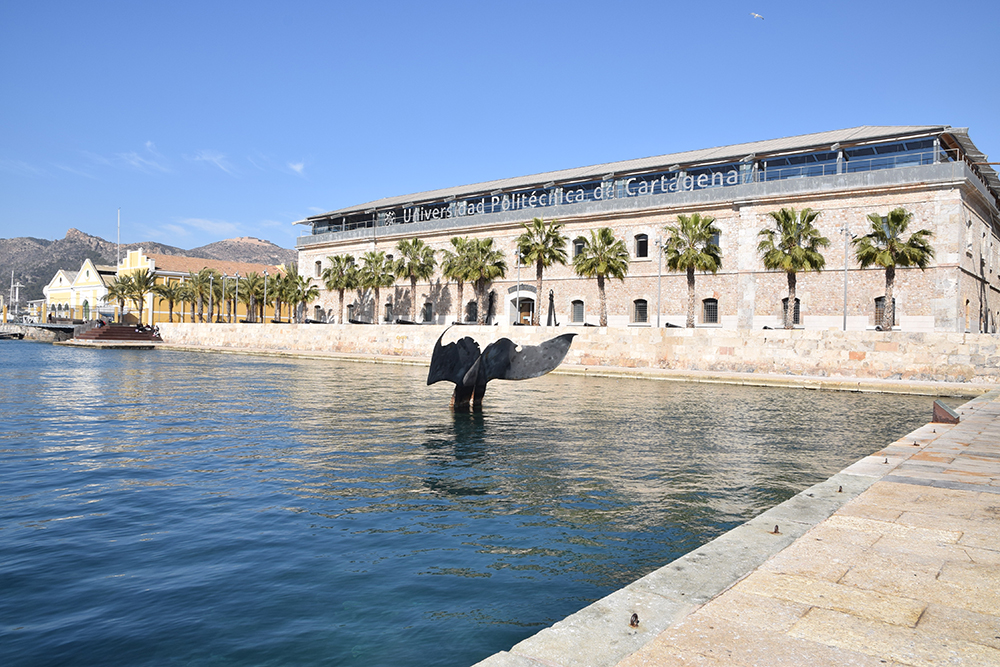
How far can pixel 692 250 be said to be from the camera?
35.1 meters

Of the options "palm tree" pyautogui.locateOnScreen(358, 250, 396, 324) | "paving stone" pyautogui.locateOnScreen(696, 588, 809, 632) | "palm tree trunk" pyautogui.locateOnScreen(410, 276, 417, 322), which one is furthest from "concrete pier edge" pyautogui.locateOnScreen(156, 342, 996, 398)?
"paving stone" pyautogui.locateOnScreen(696, 588, 809, 632)

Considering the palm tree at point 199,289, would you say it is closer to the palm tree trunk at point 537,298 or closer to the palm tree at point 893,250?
the palm tree trunk at point 537,298

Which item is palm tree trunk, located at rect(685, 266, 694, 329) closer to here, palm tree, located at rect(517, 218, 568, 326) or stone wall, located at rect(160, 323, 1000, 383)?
stone wall, located at rect(160, 323, 1000, 383)

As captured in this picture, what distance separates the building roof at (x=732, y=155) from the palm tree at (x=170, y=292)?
31.8m

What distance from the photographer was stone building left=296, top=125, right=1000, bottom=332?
3347 cm

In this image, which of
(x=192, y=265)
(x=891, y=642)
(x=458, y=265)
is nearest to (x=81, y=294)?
(x=192, y=265)

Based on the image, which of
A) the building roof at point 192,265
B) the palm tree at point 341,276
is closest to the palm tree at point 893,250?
the palm tree at point 341,276

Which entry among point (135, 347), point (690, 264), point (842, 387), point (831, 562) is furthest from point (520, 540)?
point (135, 347)

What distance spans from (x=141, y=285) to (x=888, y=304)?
7171 cm

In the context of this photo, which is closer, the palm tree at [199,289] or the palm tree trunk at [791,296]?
the palm tree trunk at [791,296]

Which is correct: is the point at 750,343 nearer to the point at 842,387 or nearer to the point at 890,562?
the point at 842,387

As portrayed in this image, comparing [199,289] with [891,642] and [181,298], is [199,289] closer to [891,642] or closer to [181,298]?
[181,298]

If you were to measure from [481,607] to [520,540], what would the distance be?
1.68 meters

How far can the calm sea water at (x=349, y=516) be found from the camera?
4746 mm
